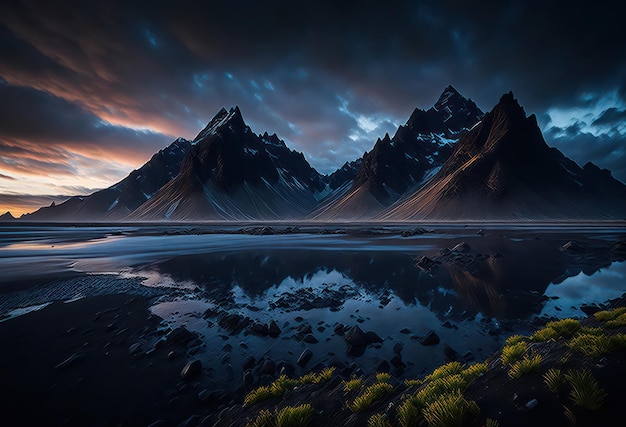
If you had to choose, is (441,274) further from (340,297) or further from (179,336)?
(179,336)

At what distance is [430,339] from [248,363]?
7.49 meters

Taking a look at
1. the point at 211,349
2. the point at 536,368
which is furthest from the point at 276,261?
the point at 536,368

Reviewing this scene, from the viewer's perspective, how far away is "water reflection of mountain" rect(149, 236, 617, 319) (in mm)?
16072

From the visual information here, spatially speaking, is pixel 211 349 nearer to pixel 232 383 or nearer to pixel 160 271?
pixel 232 383

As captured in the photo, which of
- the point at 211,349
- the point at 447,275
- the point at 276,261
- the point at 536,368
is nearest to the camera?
the point at 536,368

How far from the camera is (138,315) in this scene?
1397cm

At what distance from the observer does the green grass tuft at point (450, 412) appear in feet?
14.2

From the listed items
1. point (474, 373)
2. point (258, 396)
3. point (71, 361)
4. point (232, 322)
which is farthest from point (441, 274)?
point (71, 361)

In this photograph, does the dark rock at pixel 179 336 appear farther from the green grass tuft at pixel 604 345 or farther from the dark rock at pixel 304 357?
the green grass tuft at pixel 604 345

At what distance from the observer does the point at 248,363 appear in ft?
31.8

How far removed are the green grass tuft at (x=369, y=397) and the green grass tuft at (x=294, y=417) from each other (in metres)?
1.01

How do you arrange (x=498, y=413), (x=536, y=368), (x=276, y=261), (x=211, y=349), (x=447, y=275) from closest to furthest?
(x=498, y=413) → (x=536, y=368) → (x=211, y=349) → (x=447, y=275) → (x=276, y=261)

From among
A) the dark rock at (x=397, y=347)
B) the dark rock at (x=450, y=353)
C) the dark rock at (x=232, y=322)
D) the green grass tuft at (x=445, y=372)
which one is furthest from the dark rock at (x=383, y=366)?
the dark rock at (x=232, y=322)

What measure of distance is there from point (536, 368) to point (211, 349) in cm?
1040
